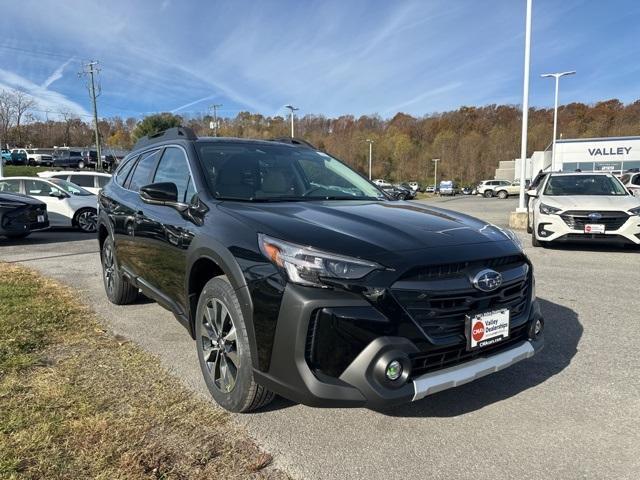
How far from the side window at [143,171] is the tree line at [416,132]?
2732 inches

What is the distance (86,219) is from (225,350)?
1137 cm

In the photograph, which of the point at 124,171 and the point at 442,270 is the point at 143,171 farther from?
the point at 442,270

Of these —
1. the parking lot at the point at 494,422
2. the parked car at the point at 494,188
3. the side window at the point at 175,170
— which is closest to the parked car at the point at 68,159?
the parked car at the point at 494,188

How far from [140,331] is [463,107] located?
13004cm

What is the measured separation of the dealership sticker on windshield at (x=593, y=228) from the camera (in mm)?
8250

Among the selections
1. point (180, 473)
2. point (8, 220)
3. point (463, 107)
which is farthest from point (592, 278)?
point (463, 107)

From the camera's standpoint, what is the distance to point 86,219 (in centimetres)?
1278

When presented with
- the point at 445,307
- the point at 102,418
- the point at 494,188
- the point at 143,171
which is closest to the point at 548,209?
the point at 143,171

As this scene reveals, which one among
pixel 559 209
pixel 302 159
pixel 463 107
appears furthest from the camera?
pixel 463 107

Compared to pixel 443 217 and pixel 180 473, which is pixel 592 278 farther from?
pixel 180 473

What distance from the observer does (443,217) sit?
10.8 ft

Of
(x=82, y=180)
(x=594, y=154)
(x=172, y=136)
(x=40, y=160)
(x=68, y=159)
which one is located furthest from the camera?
(x=40, y=160)

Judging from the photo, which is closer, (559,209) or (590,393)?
(590,393)

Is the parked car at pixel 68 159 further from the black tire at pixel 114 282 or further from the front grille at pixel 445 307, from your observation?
the front grille at pixel 445 307
